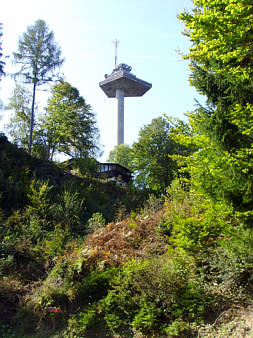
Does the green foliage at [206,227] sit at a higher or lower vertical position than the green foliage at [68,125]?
lower

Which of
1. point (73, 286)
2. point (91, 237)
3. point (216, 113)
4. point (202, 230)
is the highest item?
point (216, 113)

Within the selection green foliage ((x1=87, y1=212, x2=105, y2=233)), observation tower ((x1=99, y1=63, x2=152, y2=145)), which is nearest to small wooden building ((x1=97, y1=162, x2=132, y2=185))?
green foliage ((x1=87, y1=212, x2=105, y2=233))

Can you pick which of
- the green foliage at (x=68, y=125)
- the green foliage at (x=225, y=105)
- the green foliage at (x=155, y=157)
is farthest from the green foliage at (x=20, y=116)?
the green foliage at (x=225, y=105)

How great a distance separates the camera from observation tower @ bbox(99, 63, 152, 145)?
175 feet

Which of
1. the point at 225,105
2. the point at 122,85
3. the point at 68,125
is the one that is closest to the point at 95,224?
the point at 225,105

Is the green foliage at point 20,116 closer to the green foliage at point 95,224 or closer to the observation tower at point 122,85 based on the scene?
the green foliage at point 95,224

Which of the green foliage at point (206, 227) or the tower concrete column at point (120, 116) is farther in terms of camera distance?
the tower concrete column at point (120, 116)

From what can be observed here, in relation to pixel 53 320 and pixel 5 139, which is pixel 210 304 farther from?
pixel 5 139

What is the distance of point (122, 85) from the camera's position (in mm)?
55000

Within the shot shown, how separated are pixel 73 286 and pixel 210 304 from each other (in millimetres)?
3469

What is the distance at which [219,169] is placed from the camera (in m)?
6.29

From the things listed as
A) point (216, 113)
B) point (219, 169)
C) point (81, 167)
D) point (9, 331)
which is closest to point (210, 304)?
point (219, 169)

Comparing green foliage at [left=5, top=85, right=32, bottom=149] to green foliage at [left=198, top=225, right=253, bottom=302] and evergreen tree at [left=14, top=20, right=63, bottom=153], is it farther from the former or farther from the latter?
green foliage at [left=198, top=225, right=253, bottom=302]

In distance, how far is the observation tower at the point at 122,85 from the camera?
175 feet
